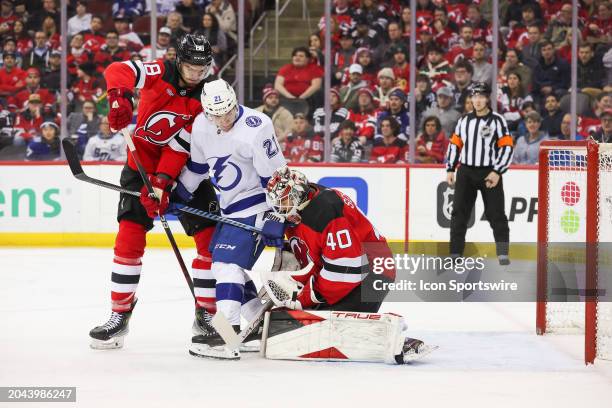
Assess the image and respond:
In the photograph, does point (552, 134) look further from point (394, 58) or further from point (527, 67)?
point (394, 58)

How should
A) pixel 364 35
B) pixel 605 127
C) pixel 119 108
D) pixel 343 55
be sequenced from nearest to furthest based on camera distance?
pixel 119 108 → pixel 605 127 → pixel 343 55 → pixel 364 35

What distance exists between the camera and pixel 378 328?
3.63 m

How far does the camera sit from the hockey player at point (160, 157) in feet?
13.1

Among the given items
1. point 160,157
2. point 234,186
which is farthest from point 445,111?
point 234,186

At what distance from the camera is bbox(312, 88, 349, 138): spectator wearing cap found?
7980 mm

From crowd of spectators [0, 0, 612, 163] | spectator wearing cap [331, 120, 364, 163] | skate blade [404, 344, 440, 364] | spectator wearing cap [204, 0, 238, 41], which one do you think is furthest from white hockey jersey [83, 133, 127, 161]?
skate blade [404, 344, 440, 364]

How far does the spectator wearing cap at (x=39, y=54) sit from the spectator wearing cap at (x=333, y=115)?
2114 mm

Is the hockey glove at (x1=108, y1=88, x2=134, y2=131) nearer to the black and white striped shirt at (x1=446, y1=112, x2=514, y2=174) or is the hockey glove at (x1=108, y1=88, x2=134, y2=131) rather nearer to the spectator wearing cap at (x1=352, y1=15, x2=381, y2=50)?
the black and white striped shirt at (x1=446, y1=112, x2=514, y2=174)

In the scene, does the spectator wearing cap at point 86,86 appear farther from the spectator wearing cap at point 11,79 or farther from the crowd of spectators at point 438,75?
the crowd of spectators at point 438,75

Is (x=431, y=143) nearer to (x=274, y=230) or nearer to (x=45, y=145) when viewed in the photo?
(x=45, y=145)

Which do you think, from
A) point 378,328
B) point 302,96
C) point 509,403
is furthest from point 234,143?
point 302,96

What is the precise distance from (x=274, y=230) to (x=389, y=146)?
4271 millimetres

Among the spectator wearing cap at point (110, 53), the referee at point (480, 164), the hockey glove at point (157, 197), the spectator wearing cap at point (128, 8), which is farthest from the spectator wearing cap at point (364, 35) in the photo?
the hockey glove at point (157, 197)

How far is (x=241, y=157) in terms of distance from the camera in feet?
12.6
